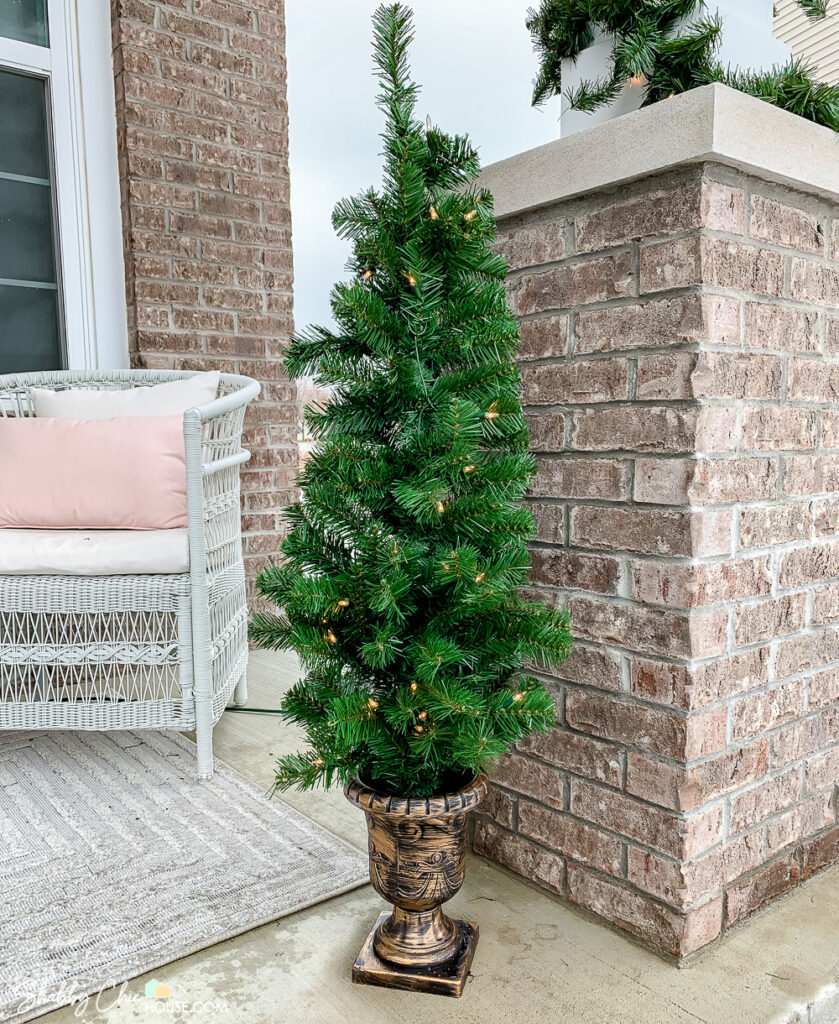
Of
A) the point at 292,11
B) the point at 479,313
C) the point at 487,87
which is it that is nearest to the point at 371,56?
the point at 479,313

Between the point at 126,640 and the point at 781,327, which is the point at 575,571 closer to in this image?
the point at 781,327

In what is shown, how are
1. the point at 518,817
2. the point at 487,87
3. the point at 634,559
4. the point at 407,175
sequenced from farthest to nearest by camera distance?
the point at 487,87, the point at 518,817, the point at 634,559, the point at 407,175

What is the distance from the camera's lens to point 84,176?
2611mm

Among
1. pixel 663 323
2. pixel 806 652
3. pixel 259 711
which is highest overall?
pixel 663 323

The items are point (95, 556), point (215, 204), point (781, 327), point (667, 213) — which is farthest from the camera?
point (215, 204)

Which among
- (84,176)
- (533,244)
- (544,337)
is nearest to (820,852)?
(544,337)

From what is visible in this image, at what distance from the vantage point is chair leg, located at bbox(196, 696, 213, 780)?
1.80 metres

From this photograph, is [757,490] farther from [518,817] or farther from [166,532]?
[166,532]

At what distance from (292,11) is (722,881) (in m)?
3.06

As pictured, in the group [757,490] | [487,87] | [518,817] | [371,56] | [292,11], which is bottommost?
[518,817]

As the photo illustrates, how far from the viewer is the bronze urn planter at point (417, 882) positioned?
1021mm

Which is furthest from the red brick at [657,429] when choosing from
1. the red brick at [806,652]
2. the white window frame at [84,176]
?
the white window frame at [84,176]

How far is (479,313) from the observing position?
101 cm

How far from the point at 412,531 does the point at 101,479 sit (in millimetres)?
1212
